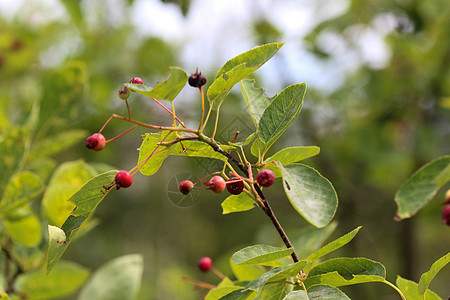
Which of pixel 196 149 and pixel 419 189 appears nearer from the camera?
pixel 196 149

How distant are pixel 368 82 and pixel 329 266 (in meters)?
1.86

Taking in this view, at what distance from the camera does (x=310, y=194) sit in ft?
1.93

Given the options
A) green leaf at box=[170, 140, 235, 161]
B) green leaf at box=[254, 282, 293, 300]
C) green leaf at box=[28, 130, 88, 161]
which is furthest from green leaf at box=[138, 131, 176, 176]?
green leaf at box=[28, 130, 88, 161]

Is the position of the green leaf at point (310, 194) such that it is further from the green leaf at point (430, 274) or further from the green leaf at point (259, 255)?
the green leaf at point (430, 274)

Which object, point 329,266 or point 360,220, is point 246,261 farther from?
point 360,220

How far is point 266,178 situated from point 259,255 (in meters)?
0.10

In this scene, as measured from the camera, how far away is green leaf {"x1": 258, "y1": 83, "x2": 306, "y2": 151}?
65cm

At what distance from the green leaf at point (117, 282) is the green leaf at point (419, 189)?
2.18 feet

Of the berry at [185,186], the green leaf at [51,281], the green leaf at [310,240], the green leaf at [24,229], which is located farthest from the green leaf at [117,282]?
the berry at [185,186]

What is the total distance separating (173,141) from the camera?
62 cm

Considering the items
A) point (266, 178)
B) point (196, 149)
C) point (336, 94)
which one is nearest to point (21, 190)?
point (196, 149)

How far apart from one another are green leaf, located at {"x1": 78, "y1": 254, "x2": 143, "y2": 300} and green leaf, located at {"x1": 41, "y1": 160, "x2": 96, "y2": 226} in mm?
188

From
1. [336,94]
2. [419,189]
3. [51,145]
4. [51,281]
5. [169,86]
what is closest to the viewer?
[169,86]

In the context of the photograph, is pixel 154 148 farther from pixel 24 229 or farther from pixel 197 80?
pixel 24 229
